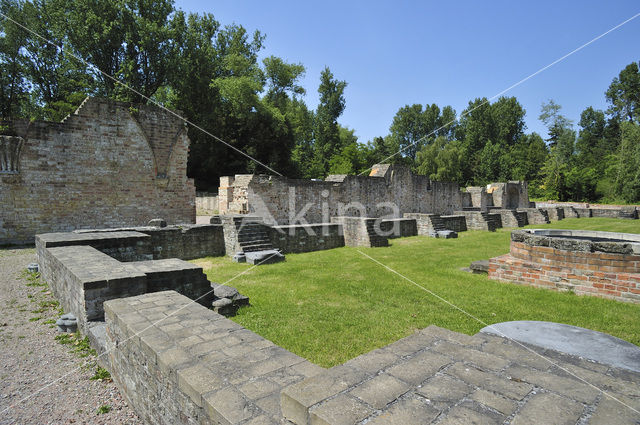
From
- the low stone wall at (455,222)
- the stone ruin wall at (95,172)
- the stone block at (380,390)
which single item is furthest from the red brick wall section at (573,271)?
the stone ruin wall at (95,172)

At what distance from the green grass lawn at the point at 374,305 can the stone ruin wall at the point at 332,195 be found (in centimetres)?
475

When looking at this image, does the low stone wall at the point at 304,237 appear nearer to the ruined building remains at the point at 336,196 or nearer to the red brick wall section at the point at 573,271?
the ruined building remains at the point at 336,196

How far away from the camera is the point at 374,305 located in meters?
5.81

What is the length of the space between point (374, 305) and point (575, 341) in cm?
311

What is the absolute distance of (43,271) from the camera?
22.3 feet

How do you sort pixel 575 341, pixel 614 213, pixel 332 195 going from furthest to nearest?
pixel 614 213 → pixel 332 195 → pixel 575 341

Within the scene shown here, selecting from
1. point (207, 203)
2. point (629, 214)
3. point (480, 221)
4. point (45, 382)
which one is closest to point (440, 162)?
point (629, 214)

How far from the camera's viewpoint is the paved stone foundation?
589cm

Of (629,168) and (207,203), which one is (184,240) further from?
(629,168)

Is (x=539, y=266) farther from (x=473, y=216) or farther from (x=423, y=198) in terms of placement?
(x=423, y=198)

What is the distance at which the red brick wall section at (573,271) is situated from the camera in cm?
586

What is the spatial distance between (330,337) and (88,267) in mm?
3484

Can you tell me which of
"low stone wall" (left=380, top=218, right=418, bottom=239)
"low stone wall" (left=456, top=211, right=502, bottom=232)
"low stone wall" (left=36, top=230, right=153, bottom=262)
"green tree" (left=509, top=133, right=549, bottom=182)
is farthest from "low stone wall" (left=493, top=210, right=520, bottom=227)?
"green tree" (left=509, top=133, right=549, bottom=182)

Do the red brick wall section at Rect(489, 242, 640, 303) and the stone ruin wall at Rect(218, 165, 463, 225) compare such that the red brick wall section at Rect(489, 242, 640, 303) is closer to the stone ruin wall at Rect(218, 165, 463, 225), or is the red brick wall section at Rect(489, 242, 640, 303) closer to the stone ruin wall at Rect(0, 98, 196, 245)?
the stone ruin wall at Rect(218, 165, 463, 225)
